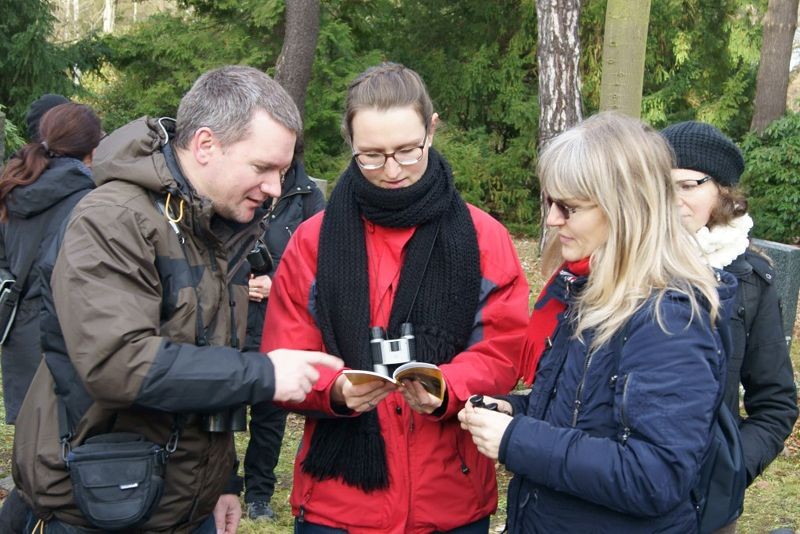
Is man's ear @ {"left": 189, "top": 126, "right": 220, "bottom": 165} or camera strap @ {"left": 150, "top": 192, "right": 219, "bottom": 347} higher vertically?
man's ear @ {"left": 189, "top": 126, "right": 220, "bottom": 165}

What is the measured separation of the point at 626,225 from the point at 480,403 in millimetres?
634

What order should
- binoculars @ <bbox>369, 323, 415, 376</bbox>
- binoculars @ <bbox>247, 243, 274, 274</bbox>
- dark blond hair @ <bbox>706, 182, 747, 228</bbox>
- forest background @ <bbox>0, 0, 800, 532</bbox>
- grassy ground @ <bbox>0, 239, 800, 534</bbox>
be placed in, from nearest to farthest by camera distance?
binoculars @ <bbox>369, 323, 415, 376</bbox> < dark blond hair @ <bbox>706, 182, 747, 228</bbox> < binoculars @ <bbox>247, 243, 274, 274</bbox> < grassy ground @ <bbox>0, 239, 800, 534</bbox> < forest background @ <bbox>0, 0, 800, 532</bbox>

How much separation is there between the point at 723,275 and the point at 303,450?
136 centimetres

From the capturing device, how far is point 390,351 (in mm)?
2637

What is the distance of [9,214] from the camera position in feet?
14.9

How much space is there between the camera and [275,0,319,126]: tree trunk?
12.0 m

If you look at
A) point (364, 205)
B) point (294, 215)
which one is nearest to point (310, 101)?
point (294, 215)

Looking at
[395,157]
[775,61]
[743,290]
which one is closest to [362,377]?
[395,157]

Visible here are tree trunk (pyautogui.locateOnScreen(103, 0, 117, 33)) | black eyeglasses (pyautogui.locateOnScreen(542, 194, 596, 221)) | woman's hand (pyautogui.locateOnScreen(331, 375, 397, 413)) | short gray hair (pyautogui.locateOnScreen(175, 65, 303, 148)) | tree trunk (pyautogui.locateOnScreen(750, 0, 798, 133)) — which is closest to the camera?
black eyeglasses (pyautogui.locateOnScreen(542, 194, 596, 221))

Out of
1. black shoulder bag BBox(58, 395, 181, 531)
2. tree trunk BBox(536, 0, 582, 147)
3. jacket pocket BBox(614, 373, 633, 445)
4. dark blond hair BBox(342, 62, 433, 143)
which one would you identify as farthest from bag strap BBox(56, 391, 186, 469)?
tree trunk BBox(536, 0, 582, 147)

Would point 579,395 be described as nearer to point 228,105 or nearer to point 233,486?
point 228,105

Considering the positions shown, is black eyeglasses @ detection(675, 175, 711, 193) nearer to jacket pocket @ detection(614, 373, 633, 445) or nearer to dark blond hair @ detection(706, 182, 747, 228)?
dark blond hair @ detection(706, 182, 747, 228)

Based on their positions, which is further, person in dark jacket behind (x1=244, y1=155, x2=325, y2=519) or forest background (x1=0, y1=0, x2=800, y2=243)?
forest background (x1=0, y1=0, x2=800, y2=243)

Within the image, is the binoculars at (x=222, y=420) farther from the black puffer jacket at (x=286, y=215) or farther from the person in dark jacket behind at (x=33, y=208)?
the person in dark jacket behind at (x=33, y=208)
